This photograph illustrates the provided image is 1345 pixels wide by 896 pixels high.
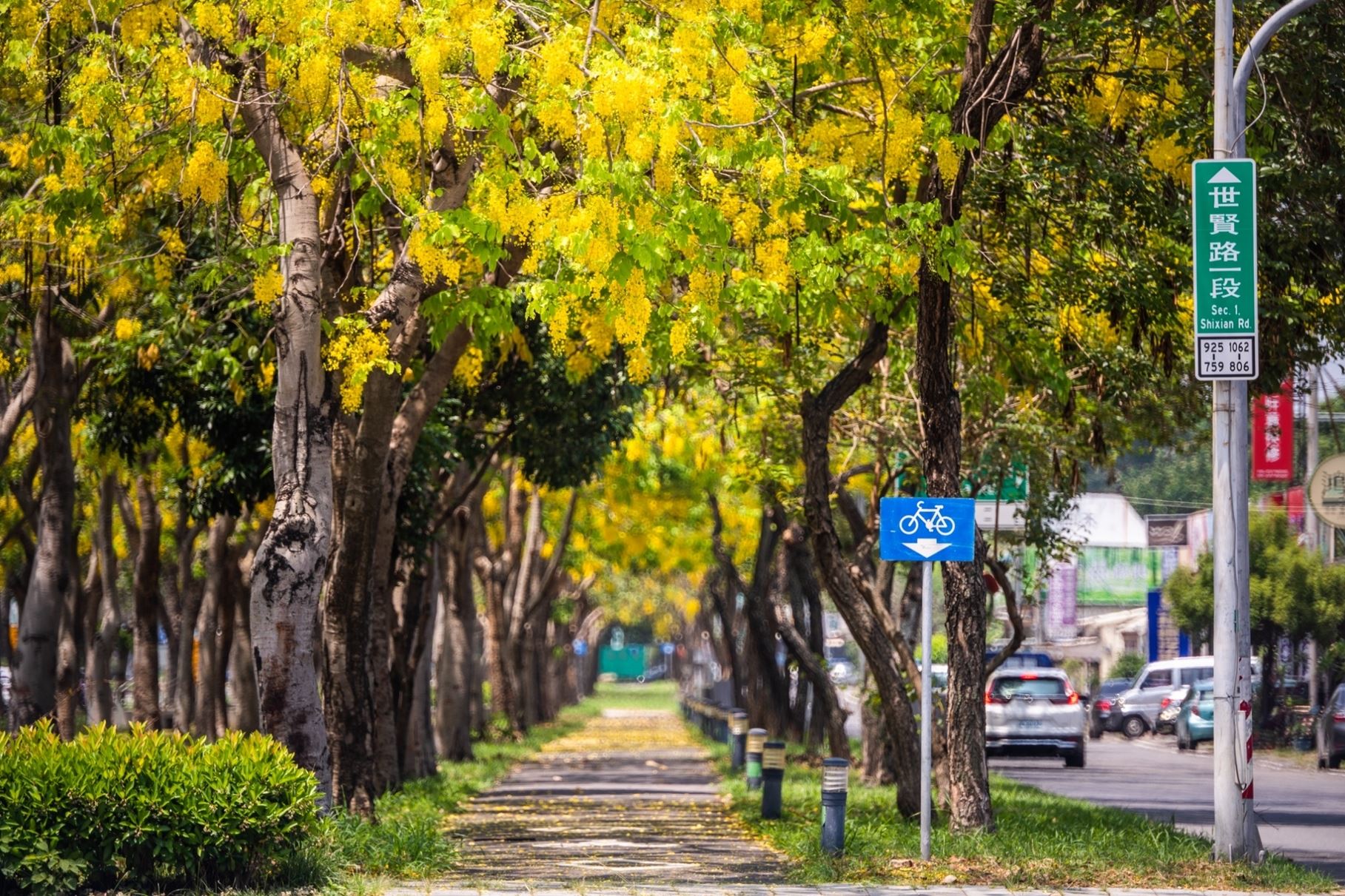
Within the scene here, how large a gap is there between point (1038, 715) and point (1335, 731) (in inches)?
196

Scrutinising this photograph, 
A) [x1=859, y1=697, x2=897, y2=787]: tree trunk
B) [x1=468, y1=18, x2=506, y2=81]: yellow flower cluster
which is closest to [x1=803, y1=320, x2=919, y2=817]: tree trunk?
[x1=468, y1=18, x2=506, y2=81]: yellow flower cluster

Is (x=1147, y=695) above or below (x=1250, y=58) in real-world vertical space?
below

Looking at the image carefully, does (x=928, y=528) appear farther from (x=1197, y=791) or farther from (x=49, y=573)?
(x=1197, y=791)

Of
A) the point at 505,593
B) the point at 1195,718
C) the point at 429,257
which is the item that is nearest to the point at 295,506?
the point at 429,257

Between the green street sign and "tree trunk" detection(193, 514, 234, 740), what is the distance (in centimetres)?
1415

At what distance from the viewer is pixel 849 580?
16.6 meters

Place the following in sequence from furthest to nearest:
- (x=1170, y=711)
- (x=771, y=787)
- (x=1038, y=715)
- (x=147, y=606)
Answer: (x=1170, y=711) → (x=1038, y=715) → (x=147, y=606) → (x=771, y=787)

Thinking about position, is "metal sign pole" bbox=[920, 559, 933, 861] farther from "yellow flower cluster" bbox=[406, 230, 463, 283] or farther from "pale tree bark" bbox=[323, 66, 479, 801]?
"pale tree bark" bbox=[323, 66, 479, 801]

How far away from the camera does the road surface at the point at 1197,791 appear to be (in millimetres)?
17078

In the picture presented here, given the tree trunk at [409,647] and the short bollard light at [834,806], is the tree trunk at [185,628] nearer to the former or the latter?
the tree trunk at [409,647]

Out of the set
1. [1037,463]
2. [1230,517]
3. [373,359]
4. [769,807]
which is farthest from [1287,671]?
[373,359]

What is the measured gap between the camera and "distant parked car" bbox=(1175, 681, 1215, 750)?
35.8 metres

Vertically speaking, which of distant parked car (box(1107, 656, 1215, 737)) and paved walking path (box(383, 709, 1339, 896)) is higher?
distant parked car (box(1107, 656, 1215, 737))

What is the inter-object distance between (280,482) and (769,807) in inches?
271
